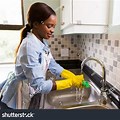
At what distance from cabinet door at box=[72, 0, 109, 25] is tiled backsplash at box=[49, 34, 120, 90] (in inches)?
4.7

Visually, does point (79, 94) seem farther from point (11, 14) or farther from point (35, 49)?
point (11, 14)

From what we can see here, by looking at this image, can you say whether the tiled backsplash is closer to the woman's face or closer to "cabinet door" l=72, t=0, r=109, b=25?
"cabinet door" l=72, t=0, r=109, b=25

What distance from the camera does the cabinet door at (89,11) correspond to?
2.56 feet

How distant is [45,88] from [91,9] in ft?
1.51

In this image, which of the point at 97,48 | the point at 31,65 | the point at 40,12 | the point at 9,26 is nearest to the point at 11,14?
the point at 9,26

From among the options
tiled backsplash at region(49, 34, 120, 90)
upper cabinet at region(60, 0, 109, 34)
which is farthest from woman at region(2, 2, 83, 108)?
Answer: tiled backsplash at region(49, 34, 120, 90)

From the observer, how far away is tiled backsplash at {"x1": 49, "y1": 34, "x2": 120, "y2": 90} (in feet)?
2.52

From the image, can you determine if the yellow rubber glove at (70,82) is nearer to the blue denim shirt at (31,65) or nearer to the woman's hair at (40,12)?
the blue denim shirt at (31,65)

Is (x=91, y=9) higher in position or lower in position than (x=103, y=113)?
higher

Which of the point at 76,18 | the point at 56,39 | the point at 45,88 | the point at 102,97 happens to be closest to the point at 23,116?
the point at 45,88

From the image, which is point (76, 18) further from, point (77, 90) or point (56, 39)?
point (56, 39)

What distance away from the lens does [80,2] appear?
0.78 metres

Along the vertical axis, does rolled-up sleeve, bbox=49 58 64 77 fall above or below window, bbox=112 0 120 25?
below

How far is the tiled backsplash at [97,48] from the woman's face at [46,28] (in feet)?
1.04
